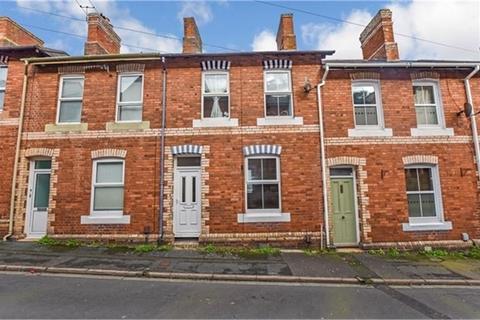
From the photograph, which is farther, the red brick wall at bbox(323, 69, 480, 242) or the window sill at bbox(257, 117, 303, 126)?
the window sill at bbox(257, 117, 303, 126)

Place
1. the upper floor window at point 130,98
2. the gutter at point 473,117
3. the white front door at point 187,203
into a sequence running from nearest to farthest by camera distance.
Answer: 1. the white front door at point 187,203
2. the gutter at point 473,117
3. the upper floor window at point 130,98

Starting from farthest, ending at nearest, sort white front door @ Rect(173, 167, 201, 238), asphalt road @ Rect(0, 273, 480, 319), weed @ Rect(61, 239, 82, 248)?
white front door @ Rect(173, 167, 201, 238), weed @ Rect(61, 239, 82, 248), asphalt road @ Rect(0, 273, 480, 319)

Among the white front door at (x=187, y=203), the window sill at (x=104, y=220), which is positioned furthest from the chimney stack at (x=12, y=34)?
the white front door at (x=187, y=203)

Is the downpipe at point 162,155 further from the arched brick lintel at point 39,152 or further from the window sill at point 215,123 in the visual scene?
the arched brick lintel at point 39,152

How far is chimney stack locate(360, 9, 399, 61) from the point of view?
469 inches

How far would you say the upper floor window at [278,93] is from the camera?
1091 centimetres

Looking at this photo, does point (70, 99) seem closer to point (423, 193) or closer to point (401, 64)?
point (401, 64)

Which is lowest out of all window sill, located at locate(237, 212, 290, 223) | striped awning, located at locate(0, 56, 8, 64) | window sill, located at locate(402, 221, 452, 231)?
window sill, located at locate(402, 221, 452, 231)

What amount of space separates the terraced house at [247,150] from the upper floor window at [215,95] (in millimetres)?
42

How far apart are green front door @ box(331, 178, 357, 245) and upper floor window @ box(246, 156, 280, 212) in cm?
204

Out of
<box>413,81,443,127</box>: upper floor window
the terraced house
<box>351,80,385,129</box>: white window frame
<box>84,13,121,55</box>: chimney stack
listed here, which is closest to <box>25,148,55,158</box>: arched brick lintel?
the terraced house

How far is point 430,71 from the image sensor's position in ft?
36.3

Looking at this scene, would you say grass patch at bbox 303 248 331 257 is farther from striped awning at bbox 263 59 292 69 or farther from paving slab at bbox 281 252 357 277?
striped awning at bbox 263 59 292 69

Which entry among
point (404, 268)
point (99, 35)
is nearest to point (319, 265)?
point (404, 268)
